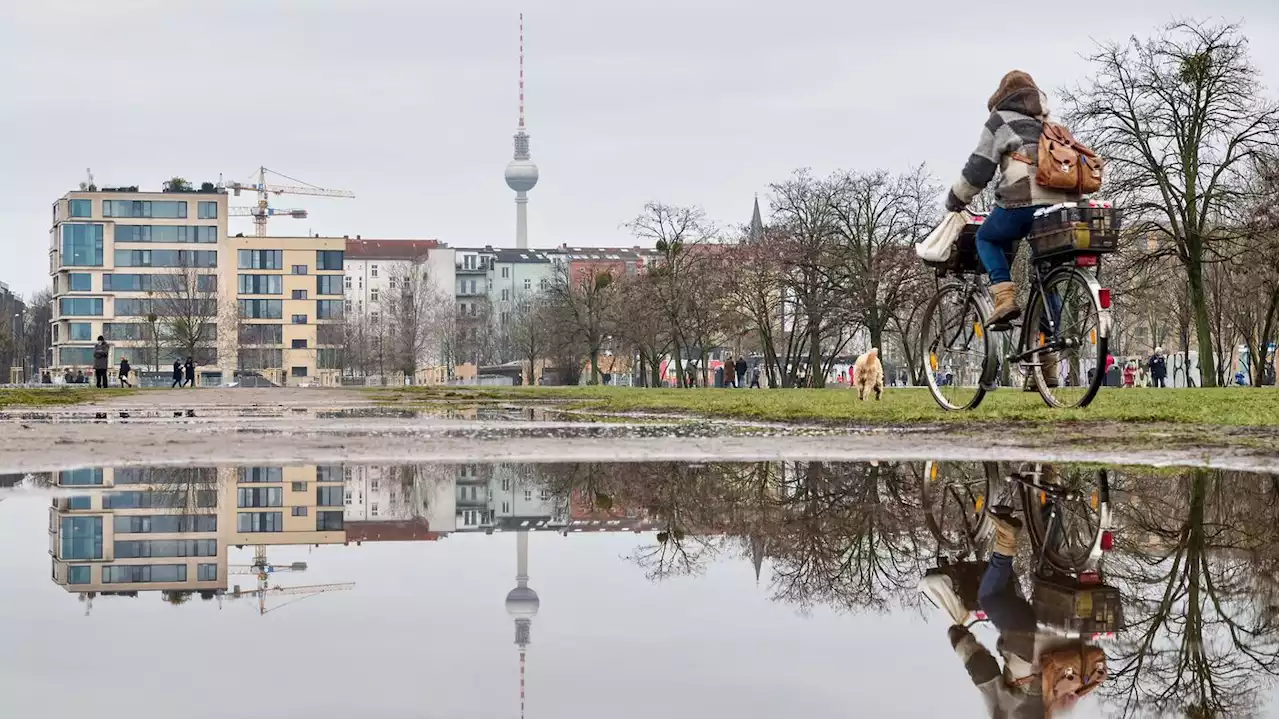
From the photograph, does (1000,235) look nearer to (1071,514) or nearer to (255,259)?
(1071,514)

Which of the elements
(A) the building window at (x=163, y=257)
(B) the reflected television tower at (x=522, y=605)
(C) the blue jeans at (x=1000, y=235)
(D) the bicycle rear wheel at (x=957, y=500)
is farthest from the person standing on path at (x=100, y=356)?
(A) the building window at (x=163, y=257)

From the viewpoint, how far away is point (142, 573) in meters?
3.98

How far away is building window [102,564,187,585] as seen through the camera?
3.88 m

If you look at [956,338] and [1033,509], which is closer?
[1033,509]

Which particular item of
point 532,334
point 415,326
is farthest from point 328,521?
point 415,326

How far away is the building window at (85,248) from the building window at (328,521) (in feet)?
512

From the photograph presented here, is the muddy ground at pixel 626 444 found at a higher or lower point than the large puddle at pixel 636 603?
Answer: higher

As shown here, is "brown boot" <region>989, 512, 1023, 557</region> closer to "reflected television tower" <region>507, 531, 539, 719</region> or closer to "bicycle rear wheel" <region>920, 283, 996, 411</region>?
"reflected television tower" <region>507, 531, 539, 719</region>

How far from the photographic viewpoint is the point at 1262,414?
42.1ft

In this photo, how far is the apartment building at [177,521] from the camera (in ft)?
13.2

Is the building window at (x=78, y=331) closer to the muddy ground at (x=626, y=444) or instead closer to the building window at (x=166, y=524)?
the muddy ground at (x=626, y=444)

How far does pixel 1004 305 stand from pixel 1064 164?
1388 millimetres

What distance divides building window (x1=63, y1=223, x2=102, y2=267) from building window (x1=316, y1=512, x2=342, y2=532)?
15608 cm

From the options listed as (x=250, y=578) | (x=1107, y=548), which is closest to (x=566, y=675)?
(x=250, y=578)
